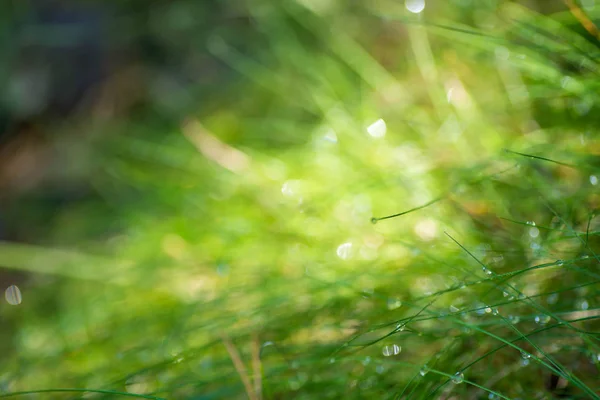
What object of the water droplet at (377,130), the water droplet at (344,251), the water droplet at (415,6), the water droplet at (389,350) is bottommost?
the water droplet at (389,350)

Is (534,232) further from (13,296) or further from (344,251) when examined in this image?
(13,296)

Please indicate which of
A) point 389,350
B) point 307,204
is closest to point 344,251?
point 307,204

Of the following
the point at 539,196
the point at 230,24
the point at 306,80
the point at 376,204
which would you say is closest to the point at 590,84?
the point at 539,196

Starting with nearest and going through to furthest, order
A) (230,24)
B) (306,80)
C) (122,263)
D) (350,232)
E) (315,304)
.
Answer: (315,304)
(350,232)
(122,263)
(306,80)
(230,24)

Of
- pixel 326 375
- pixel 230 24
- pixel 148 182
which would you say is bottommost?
pixel 326 375

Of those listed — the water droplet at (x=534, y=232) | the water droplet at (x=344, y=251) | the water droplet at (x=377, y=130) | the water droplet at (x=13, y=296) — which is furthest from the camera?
the water droplet at (x=13, y=296)

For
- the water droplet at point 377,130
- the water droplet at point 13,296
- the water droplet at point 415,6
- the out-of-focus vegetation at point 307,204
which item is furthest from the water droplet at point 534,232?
the water droplet at point 13,296

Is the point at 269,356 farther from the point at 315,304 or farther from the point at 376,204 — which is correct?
the point at 376,204

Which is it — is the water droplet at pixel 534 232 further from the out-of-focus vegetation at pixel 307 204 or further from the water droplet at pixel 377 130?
the water droplet at pixel 377 130
